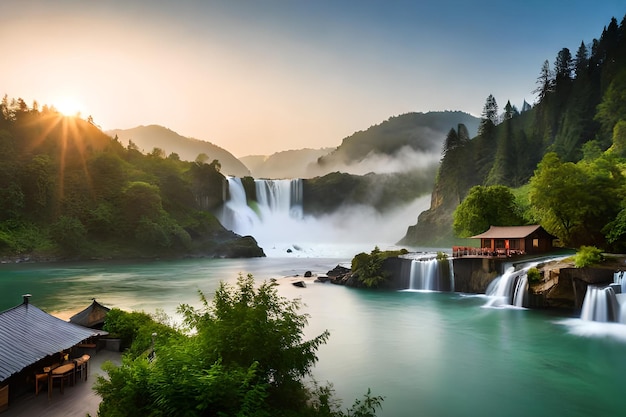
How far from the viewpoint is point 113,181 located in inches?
3438

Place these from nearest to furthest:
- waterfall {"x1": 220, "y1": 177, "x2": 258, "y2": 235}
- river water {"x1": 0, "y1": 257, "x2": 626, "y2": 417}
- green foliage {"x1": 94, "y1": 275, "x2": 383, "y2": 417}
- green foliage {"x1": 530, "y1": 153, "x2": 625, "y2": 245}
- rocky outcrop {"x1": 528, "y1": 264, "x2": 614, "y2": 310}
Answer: green foliage {"x1": 94, "y1": 275, "x2": 383, "y2": 417} < river water {"x1": 0, "y1": 257, "x2": 626, "y2": 417} < rocky outcrop {"x1": 528, "y1": 264, "x2": 614, "y2": 310} < green foliage {"x1": 530, "y1": 153, "x2": 625, "y2": 245} < waterfall {"x1": 220, "y1": 177, "x2": 258, "y2": 235}

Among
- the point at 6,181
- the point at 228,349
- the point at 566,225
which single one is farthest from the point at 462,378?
the point at 6,181

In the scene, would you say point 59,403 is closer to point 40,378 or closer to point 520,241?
point 40,378

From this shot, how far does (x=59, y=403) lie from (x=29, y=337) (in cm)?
198

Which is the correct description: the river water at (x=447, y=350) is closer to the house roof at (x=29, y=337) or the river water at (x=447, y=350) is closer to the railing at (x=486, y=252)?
the railing at (x=486, y=252)

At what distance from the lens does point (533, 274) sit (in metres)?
29.4

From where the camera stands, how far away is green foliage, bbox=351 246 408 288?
135ft

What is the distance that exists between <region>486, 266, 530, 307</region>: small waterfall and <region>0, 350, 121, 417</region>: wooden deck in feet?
92.8

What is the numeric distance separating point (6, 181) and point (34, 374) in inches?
3050

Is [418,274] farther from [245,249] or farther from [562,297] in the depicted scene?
[245,249]

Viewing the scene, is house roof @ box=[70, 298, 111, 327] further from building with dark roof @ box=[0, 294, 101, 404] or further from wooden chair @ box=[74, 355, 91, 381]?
wooden chair @ box=[74, 355, 91, 381]

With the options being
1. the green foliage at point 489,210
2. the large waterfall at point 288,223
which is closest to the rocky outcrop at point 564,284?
the green foliage at point 489,210

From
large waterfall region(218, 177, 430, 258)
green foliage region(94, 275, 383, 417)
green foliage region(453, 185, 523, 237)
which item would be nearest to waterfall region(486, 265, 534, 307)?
green foliage region(453, 185, 523, 237)

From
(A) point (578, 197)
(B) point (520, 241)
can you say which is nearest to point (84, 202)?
(B) point (520, 241)
